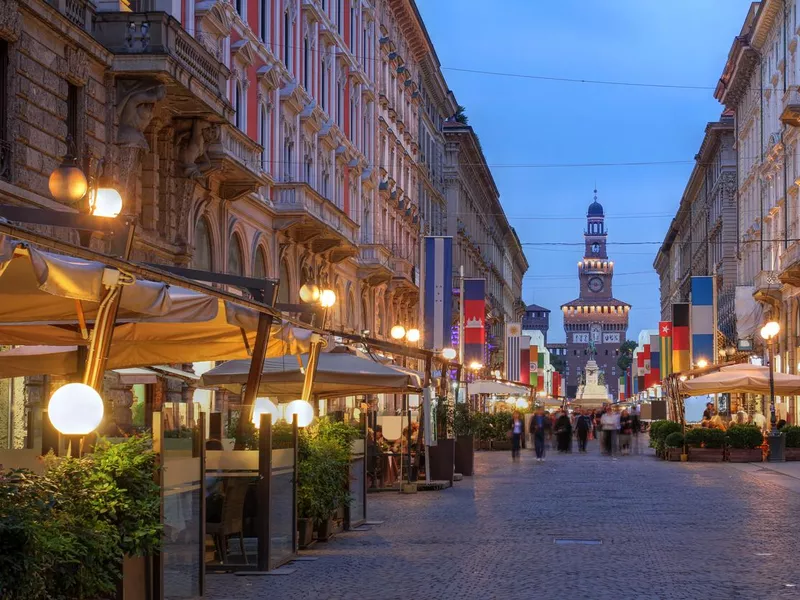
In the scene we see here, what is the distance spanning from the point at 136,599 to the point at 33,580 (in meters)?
2.33

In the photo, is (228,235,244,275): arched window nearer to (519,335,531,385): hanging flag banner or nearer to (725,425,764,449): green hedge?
(725,425,764,449): green hedge

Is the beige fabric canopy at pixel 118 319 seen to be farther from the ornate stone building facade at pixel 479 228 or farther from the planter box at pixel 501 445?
the ornate stone building facade at pixel 479 228

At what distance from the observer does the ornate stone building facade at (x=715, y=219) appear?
84062 mm

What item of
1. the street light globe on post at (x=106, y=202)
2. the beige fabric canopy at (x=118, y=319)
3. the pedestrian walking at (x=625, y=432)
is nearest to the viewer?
the beige fabric canopy at (x=118, y=319)

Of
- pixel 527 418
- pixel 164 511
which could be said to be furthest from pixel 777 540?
pixel 527 418

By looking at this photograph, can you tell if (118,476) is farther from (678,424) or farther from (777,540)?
(678,424)

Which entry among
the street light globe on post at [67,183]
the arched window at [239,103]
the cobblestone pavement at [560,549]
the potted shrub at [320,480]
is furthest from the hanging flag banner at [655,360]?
the street light globe on post at [67,183]

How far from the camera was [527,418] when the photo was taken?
215 ft

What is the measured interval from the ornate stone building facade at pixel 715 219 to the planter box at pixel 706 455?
1457 inches

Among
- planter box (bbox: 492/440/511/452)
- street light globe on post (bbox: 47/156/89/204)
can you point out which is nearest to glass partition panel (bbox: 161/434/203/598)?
street light globe on post (bbox: 47/156/89/204)

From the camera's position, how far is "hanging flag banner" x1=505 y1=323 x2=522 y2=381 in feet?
270

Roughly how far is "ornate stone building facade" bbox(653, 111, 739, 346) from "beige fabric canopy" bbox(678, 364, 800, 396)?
A: 3633 cm

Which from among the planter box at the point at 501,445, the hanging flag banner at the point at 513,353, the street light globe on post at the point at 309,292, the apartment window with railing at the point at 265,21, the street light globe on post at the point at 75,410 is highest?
the apartment window with railing at the point at 265,21

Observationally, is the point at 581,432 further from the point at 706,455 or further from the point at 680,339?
the point at 706,455
